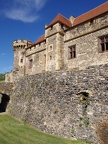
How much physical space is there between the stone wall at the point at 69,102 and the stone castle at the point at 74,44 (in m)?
2.46

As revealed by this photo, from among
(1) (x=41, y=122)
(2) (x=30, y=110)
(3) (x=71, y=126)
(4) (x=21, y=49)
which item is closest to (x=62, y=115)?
(3) (x=71, y=126)

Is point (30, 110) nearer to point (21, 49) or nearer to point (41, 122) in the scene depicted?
point (41, 122)

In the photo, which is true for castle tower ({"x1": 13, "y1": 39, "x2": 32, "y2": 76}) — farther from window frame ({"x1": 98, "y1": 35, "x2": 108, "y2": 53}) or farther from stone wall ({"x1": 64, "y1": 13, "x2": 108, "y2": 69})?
window frame ({"x1": 98, "y1": 35, "x2": 108, "y2": 53})

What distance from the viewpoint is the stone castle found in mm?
15789

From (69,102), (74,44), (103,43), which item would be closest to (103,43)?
(103,43)

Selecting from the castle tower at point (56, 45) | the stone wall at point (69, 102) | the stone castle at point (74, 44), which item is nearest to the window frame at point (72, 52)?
the stone castle at point (74, 44)

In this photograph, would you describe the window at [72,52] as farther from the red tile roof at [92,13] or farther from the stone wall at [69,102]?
the stone wall at [69,102]

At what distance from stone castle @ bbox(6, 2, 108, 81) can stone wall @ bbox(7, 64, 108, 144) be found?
8.08 feet

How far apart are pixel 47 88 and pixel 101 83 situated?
4807mm

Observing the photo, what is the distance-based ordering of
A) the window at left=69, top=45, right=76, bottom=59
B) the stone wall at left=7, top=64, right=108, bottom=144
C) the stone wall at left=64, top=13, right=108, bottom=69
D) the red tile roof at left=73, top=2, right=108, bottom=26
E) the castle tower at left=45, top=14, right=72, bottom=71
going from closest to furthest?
the stone wall at left=7, top=64, right=108, bottom=144, the stone wall at left=64, top=13, right=108, bottom=69, the red tile roof at left=73, top=2, right=108, bottom=26, the window at left=69, top=45, right=76, bottom=59, the castle tower at left=45, top=14, right=72, bottom=71

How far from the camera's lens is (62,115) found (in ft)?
35.2

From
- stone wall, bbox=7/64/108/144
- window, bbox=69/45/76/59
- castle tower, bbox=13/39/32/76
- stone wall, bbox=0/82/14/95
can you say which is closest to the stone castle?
window, bbox=69/45/76/59

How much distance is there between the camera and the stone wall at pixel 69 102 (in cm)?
928

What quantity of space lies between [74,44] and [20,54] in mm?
12047
